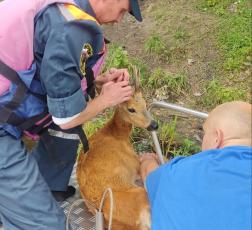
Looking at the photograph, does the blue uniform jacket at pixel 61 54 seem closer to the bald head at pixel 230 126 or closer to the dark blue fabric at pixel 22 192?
the dark blue fabric at pixel 22 192

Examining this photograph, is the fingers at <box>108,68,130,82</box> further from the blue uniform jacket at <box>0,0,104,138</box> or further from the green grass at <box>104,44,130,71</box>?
the green grass at <box>104,44,130,71</box>

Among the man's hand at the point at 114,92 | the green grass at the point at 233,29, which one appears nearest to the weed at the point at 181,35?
the green grass at the point at 233,29

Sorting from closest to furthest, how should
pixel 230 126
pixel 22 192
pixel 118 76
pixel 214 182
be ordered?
pixel 214 182 < pixel 230 126 < pixel 22 192 < pixel 118 76

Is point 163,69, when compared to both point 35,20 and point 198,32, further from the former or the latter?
point 35,20

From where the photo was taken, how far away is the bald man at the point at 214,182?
189 cm

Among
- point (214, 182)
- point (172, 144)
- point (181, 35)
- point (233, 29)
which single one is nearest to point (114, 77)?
point (172, 144)

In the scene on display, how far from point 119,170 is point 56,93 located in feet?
4.02

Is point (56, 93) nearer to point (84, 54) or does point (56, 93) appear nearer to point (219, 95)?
point (84, 54)

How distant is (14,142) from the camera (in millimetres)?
2930

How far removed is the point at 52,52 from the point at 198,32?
336cm

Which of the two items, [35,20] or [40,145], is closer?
[35,20]

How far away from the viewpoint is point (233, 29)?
5406mm

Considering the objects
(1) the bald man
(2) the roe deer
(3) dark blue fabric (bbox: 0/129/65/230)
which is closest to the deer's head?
(2) the roe deer

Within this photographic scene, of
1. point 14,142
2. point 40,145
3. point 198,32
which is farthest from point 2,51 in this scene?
point 198,32
